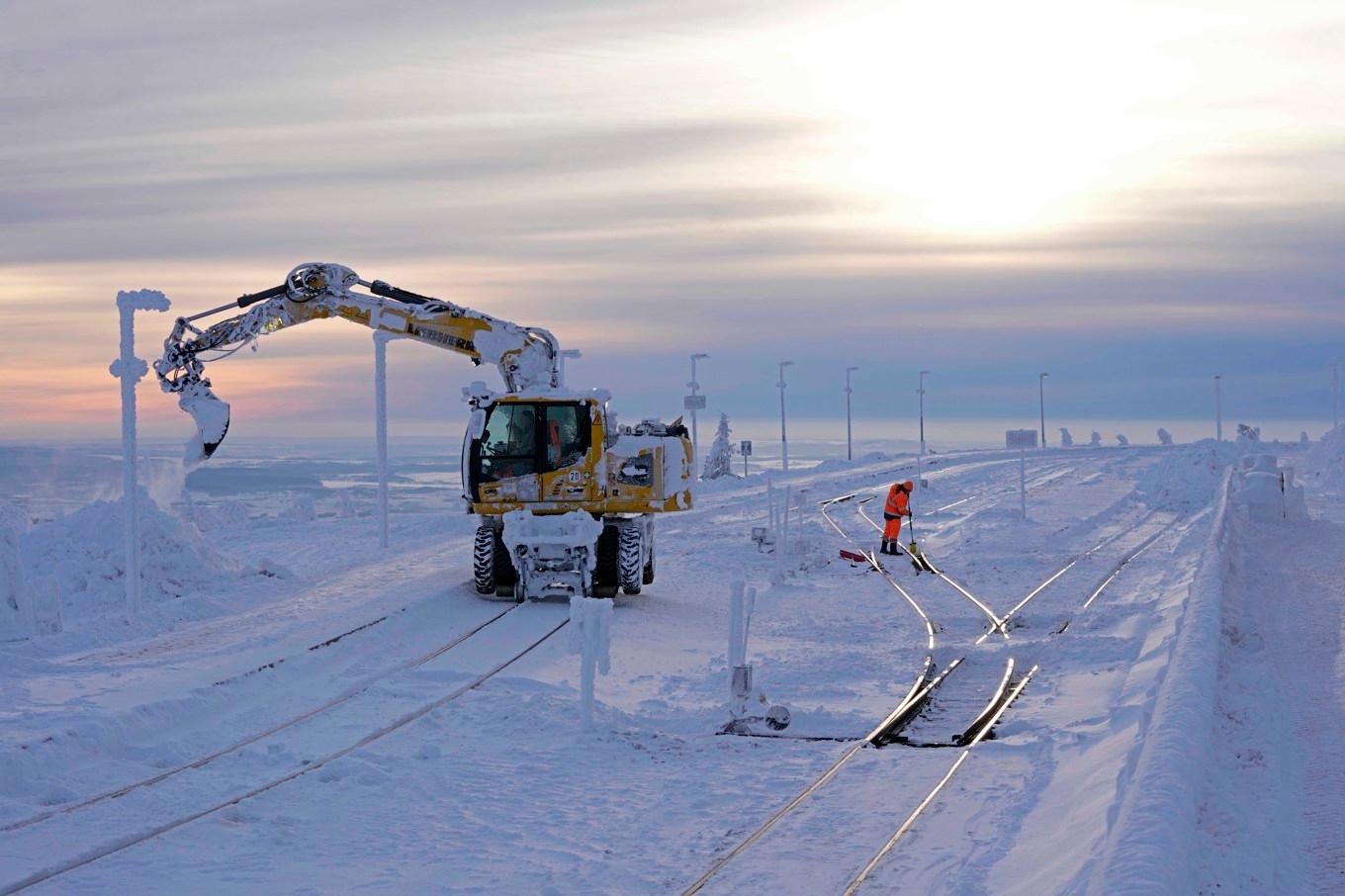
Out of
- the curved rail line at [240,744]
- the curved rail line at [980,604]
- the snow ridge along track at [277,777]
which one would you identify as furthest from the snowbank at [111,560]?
the curved rail line at [980,604]

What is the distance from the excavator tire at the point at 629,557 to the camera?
24391mm

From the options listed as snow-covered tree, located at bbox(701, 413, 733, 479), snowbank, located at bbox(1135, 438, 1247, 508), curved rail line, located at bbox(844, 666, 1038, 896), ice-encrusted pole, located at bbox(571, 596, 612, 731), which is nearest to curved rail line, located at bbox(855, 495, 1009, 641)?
curved rail line, located at bbox(844, 666, 1038, 896)

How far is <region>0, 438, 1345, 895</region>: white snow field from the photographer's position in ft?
33.1

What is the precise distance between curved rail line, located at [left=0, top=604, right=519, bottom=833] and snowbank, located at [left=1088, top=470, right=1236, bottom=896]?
24.2 ft

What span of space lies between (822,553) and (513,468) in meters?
9.74

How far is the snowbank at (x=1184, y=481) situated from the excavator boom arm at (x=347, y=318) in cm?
2863

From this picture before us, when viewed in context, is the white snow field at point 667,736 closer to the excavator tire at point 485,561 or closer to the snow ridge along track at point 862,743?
the snow ridge along track at point 862,743

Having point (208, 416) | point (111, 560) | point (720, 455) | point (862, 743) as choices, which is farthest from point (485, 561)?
point (720, 455)

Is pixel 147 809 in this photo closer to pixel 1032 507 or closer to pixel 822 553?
pixel 822 553

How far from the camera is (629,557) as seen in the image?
963 inches

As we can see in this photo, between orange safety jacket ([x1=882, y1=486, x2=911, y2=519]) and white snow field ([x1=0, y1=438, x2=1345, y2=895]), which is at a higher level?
orange safety jacket ([x1=882, y1=486, x2=911, y2=519])

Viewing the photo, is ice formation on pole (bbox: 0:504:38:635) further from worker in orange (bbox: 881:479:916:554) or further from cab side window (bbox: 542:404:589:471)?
worker in orange (bbox: 881:479:916:554)

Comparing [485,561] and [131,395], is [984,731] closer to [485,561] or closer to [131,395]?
[485,561]

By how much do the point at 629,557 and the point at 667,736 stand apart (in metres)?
10.3
